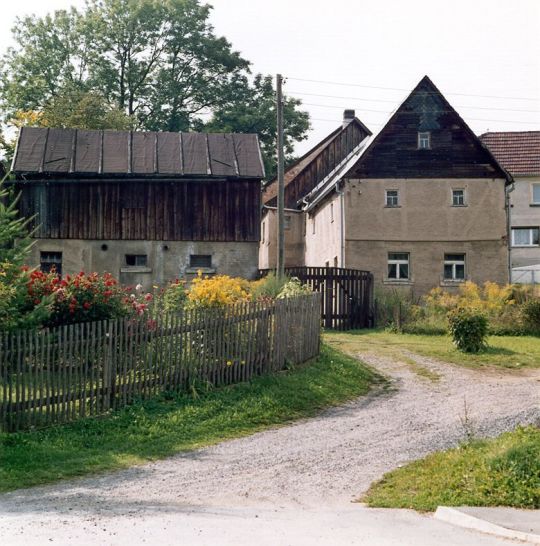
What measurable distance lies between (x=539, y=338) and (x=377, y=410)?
1268 cm

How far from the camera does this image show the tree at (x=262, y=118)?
182ft

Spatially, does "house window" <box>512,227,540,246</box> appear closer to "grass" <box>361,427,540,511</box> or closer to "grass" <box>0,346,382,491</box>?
"grass" <box>0,346,382,491</box>

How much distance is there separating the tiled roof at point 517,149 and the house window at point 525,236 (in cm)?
332

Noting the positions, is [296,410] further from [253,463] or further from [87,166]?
[87,166]

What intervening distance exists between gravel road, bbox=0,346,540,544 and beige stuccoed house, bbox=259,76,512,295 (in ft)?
63.6

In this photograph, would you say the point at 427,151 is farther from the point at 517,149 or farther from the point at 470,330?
the point at 470,330

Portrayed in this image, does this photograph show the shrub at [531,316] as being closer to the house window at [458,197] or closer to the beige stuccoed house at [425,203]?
the beige stuccoed house at [425,203]

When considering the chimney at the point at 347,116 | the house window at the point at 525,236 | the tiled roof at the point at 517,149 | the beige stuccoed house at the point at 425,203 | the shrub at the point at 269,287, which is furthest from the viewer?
the chimney at the point at 347,116

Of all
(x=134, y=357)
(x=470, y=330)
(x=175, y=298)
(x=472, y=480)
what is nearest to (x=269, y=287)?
(x=175, y=298)

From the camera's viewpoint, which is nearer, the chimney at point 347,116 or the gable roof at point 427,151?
the gable roof at point 427,151

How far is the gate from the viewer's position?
32.8 meters

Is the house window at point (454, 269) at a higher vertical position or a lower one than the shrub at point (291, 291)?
higher

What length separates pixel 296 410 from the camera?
18438 mm

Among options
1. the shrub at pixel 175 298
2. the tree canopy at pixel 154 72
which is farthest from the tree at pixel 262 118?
the shrub at pixel 175 298
